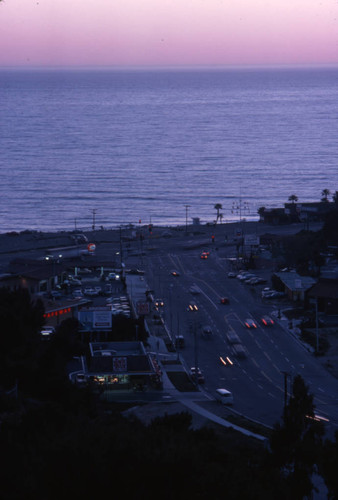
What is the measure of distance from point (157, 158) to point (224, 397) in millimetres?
58005

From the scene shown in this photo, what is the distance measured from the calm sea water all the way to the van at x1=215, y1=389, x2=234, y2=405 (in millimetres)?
29873

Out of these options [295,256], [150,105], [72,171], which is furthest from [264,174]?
[150,105]

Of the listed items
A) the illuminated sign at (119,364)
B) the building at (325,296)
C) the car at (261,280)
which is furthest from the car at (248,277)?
the illuminated sign at (119,364)

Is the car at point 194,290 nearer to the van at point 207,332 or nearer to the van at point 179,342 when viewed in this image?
the van at point 207,332

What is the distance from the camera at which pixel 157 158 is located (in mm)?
73250

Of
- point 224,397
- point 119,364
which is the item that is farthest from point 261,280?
point 224,397

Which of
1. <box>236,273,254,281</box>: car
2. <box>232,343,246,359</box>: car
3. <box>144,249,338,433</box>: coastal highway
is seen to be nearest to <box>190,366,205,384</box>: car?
<box>144,249,338,433</box>: coastal highway

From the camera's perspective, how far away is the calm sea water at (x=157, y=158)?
51406 mm

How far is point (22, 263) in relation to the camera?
97.7 feet

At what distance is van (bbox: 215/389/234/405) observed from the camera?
16.4 metres

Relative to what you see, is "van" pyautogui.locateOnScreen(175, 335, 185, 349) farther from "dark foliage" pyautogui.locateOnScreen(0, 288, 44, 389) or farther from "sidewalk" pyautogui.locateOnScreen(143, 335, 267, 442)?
"dark foliage" pyautogui.locateOnScreen(0, 288, 44, 389)

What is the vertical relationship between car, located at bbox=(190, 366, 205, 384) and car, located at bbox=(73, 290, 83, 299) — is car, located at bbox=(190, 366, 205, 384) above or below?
below

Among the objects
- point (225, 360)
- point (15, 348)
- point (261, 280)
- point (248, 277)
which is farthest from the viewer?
point (248, 277)

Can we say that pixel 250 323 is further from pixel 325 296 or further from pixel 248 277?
pixel 248 277
